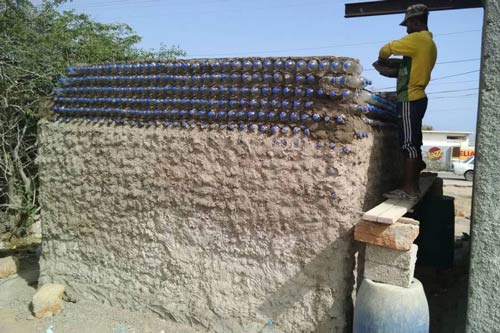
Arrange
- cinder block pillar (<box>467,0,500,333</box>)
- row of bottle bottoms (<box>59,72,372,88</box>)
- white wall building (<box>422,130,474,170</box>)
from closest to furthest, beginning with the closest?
cinder block pillar (<box>467,0,500,333</box>) < row of bottle bottoms (<box>59,72,372,88</box>) < white wall building (<box>422,130,474,170</box>)

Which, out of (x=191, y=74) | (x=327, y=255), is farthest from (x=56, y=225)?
(x=327, y=255)

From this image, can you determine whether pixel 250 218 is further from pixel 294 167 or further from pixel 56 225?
pixel 56 225

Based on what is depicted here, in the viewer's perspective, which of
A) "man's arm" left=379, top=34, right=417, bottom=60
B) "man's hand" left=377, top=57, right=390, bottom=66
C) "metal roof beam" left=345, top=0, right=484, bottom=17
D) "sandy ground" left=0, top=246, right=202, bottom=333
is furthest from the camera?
"metal roof beam" left=345, top=0, right=484, bottom=17

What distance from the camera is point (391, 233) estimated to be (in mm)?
2988

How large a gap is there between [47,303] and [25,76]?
380cm

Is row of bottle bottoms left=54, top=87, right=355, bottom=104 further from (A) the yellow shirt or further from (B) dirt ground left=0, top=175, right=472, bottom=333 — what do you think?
(B) dirt ground left=0, top=175, right=472, bottom=333

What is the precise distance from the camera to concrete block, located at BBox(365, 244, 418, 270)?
9.94ft

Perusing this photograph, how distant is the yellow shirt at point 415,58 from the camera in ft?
11.9

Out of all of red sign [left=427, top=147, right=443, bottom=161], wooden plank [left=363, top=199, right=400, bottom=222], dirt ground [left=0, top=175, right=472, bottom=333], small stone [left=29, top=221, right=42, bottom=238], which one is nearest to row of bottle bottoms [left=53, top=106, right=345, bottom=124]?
wooden plank [left=363, top=199, right=400, bottom=222]

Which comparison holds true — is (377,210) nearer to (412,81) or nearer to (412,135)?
(412,135)

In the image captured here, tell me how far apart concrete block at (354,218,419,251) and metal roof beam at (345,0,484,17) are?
314cm

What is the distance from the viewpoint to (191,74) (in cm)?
416

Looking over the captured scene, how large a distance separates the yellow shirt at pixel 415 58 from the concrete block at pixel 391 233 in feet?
4.21

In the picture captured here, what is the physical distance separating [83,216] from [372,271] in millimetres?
3196
